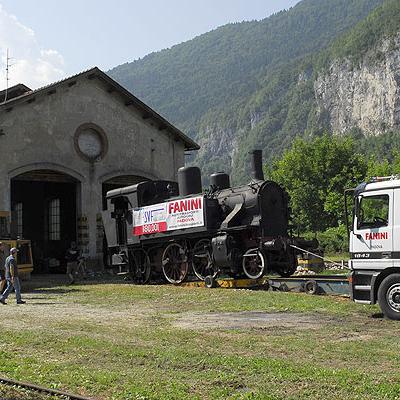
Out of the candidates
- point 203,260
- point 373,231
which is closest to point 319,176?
point 203,260

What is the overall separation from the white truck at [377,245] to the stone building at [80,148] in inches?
611

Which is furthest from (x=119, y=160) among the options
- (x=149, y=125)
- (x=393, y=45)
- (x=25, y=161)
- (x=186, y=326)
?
(x=393, y=45)

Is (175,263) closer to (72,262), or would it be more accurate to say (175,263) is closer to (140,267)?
(140,267)

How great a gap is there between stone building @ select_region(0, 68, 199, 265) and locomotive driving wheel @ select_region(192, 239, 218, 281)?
27.5 feet

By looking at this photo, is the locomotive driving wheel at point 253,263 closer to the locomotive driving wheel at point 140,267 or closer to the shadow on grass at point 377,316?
the locomotive driving wheel at point 140,267

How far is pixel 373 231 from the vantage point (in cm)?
1242

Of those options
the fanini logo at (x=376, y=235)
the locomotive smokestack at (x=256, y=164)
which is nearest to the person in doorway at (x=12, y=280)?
the locomotive smokestack at (x=256, y=164)

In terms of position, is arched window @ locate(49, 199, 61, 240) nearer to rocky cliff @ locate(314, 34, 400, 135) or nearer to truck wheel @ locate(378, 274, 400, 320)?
truck wheel @ locate(378, 274, 400, 320)

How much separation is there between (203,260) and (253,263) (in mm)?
2103

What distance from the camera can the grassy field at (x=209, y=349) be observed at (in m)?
6.96

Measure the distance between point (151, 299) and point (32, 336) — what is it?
20.6 feet

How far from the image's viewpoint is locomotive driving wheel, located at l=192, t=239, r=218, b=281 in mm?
19000

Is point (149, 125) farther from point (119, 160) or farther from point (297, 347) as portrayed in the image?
point (297, 347)

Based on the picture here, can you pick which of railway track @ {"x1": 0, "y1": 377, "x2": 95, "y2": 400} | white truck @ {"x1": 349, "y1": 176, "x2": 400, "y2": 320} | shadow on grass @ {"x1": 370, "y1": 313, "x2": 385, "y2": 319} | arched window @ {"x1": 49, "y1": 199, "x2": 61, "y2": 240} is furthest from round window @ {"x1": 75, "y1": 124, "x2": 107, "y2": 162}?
railway track @ {"x1": 0, "y1": 377, "x2": 95, "y2": 400}
